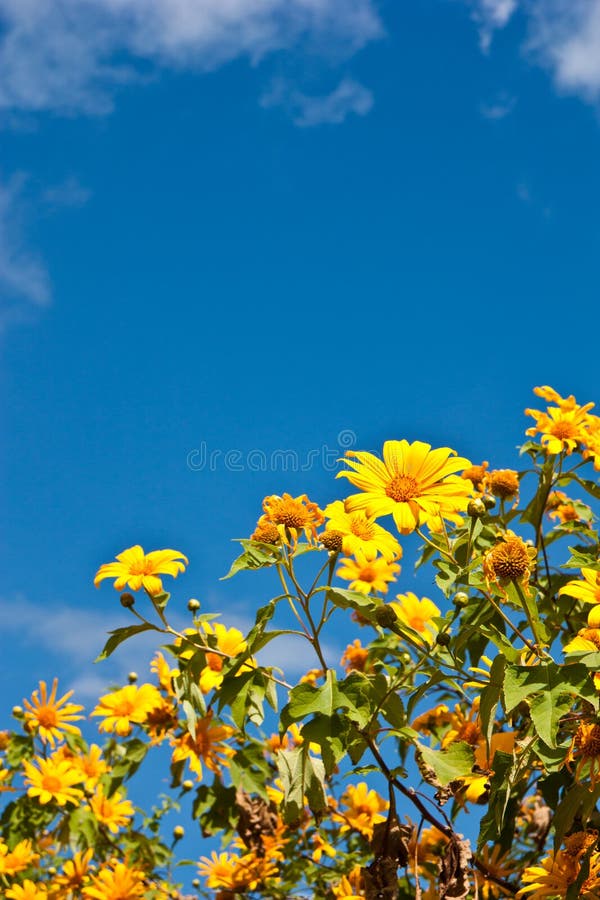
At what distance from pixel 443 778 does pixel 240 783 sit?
129 centimetres

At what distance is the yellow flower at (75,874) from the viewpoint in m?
4.77

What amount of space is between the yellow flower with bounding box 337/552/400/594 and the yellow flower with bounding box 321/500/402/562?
169 cm

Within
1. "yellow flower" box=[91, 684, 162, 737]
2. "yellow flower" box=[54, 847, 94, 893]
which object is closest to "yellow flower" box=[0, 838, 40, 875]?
"yellow flower" box=[54, 847, 94, 893]

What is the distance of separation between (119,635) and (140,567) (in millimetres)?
271

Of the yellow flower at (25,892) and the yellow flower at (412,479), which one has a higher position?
the yellow flower at (412,479)

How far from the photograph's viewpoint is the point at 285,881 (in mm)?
4391

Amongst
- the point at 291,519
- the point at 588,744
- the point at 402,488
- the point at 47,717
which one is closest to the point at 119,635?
the point at 291,519

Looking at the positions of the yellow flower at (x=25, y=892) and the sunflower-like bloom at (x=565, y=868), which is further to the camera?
the yellow flower at (x=25, y=892)

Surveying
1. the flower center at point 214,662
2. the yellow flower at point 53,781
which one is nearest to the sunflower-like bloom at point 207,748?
the flower center at point 214,662

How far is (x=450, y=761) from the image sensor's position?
2719 mm

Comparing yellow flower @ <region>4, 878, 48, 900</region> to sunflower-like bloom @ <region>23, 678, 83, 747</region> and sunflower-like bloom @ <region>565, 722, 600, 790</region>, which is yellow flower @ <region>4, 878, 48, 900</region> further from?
sunflower-like bloom @ <region>565, 722, 600, 790</region>

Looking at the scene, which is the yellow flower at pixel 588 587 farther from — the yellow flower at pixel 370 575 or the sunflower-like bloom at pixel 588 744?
the yellow flower at pixel 370 575

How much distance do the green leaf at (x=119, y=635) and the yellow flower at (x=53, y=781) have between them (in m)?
1.99

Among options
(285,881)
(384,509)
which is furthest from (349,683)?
(285,881)
